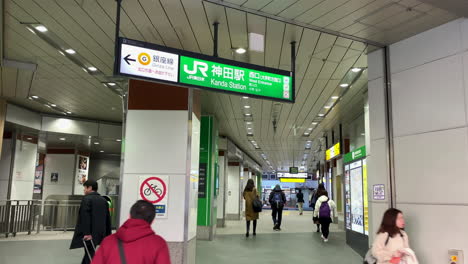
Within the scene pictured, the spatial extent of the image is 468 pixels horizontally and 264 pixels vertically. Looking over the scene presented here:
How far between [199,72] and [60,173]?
14.4 metres

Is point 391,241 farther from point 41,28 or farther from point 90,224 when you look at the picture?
point 41,28

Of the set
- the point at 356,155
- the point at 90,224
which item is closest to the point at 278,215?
the point at 356,155

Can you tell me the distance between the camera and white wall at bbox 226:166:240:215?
1944 centimetres

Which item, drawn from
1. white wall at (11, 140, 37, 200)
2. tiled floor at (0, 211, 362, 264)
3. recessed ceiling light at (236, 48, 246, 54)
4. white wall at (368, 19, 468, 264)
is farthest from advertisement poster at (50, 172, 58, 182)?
white wall at (368, 19, 468, 264)

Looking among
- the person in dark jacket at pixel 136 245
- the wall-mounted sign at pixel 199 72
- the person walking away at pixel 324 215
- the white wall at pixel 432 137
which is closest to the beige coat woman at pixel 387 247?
the white wall at pixel 432 137

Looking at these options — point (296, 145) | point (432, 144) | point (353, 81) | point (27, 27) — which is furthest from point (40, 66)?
point (296, 145)

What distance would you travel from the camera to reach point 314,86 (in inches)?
321

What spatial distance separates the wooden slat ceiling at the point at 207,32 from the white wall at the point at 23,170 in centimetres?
341

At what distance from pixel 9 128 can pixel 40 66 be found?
5.19 metres

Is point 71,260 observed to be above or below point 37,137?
below

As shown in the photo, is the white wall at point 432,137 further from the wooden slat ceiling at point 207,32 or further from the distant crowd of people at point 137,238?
the distant crowd of people at point 137,238

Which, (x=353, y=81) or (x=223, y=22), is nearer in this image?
(x=223, y=22)

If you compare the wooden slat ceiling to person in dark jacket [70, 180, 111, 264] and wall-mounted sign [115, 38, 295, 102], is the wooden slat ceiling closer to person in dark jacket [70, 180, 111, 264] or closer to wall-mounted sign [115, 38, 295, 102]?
wall-mounted sign [115, 38, 295, 102]

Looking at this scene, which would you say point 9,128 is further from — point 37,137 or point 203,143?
point 203,143
